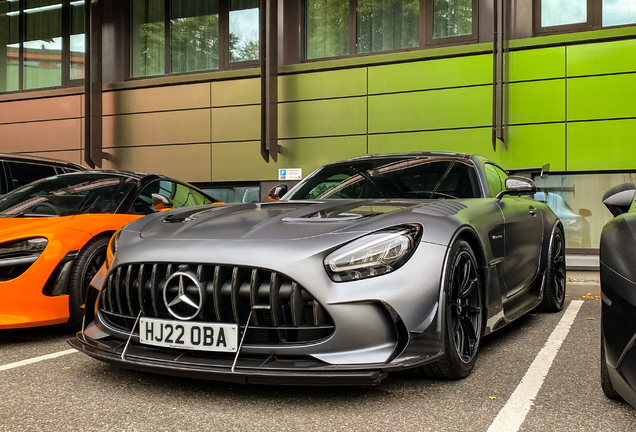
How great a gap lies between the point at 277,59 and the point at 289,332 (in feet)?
31.4

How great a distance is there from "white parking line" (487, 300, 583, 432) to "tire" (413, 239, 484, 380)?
0.29 metres

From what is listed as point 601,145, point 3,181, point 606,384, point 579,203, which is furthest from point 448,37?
point 606,384

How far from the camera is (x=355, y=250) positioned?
268cm

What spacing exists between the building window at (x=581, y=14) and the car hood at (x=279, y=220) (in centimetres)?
799

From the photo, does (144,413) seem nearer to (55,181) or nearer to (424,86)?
(55,181)

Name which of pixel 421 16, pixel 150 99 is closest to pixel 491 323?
pixel 421 16

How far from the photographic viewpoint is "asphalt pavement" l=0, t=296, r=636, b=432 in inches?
95.3

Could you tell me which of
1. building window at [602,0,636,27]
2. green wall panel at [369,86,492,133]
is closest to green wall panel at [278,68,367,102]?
green wall panel at [369,86,492,133]

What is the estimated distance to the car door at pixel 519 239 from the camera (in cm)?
392

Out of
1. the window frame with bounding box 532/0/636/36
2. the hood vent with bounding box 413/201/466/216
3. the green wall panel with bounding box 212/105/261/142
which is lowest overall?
the hood vent with bounding box 413/201/466/216

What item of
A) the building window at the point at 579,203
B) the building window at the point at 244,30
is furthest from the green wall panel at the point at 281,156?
the building window at the point at 579,203

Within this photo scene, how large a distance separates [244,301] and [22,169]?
4.55m

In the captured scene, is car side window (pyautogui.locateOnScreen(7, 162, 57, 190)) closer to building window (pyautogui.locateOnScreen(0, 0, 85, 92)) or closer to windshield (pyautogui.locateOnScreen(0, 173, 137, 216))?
windshield (pyautogui.locateOnScreen(0, 173, 137, 216))

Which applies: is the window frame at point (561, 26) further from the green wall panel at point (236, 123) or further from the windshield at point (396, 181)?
the windshield at point (396, 181)
